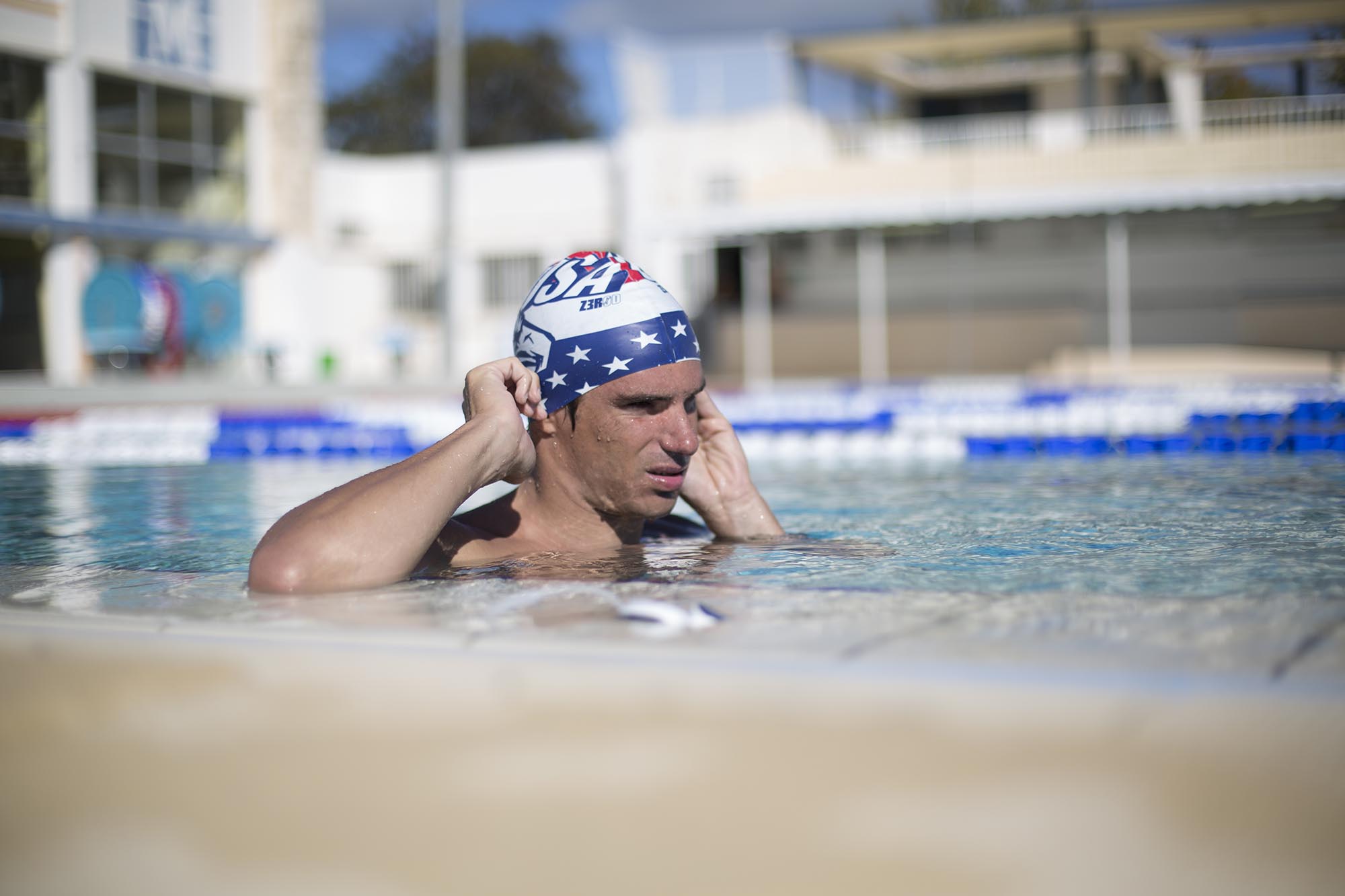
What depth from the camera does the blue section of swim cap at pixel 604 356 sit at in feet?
8.67

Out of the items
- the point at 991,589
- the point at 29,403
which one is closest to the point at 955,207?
the point at 29,403

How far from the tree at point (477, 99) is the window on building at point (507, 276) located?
56.3 ft

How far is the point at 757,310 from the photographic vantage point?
20906 mm

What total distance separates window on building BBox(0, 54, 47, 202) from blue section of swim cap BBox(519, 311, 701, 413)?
69.9ft

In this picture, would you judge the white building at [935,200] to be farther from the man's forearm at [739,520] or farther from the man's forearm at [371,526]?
the man's forearm at [371,526]

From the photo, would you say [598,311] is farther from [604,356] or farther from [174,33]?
[174,33]

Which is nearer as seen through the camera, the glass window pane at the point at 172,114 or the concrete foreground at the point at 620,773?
the concrete foreground at the point at 620,773


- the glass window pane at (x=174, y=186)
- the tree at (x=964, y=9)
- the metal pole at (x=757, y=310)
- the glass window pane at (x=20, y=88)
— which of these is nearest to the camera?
the glass window pane at (x=20, y=88)

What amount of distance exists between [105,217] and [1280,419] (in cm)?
1982

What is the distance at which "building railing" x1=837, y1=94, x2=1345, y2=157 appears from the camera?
21.3m

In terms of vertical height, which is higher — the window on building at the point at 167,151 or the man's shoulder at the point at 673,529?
the window on building at the point at 167,151

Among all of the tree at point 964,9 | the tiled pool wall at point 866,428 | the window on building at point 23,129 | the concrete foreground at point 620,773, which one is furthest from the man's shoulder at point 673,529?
the tree at point 964,9

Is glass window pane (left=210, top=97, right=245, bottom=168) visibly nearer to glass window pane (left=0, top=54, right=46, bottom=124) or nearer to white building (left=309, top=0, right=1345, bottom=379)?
white building (left=309, top=0, right=1345, bottom=379)

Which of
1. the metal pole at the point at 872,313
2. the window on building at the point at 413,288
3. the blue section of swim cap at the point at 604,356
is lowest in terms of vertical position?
the blue section of swim cap at the point at 604,356
